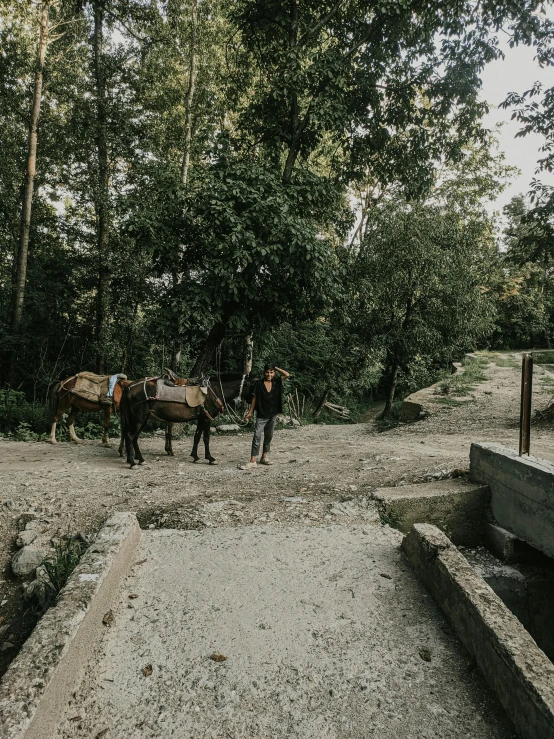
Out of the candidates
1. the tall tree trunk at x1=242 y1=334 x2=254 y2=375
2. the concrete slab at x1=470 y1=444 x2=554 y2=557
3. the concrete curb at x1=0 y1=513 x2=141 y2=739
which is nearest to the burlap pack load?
the tall tree trunk at x1=242 y1=334 x2=254 y2=375

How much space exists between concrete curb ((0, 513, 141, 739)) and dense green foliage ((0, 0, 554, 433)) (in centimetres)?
636

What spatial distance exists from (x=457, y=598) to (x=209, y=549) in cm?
218

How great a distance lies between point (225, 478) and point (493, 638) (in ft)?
15.5

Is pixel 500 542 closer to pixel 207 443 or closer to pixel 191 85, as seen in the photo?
pixel 207 443

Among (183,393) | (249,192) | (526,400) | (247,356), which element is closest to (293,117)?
(249,192)

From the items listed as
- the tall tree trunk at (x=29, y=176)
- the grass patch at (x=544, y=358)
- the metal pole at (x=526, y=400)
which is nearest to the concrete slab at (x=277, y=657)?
the metal pole at (x=526, y=400)

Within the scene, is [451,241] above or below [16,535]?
above

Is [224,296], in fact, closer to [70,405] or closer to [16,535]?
[70,405]

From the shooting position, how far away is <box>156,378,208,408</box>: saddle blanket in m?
7.94

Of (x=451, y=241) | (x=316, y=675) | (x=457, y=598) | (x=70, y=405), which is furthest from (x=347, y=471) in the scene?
(x=451, y=241)

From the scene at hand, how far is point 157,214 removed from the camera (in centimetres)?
956

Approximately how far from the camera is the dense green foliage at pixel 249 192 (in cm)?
966

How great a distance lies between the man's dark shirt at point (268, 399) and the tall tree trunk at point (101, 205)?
9.23 meters

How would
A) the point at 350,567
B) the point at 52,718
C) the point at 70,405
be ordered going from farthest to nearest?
the point at 70,405 < the point at 350,567 < the point at 52,718
